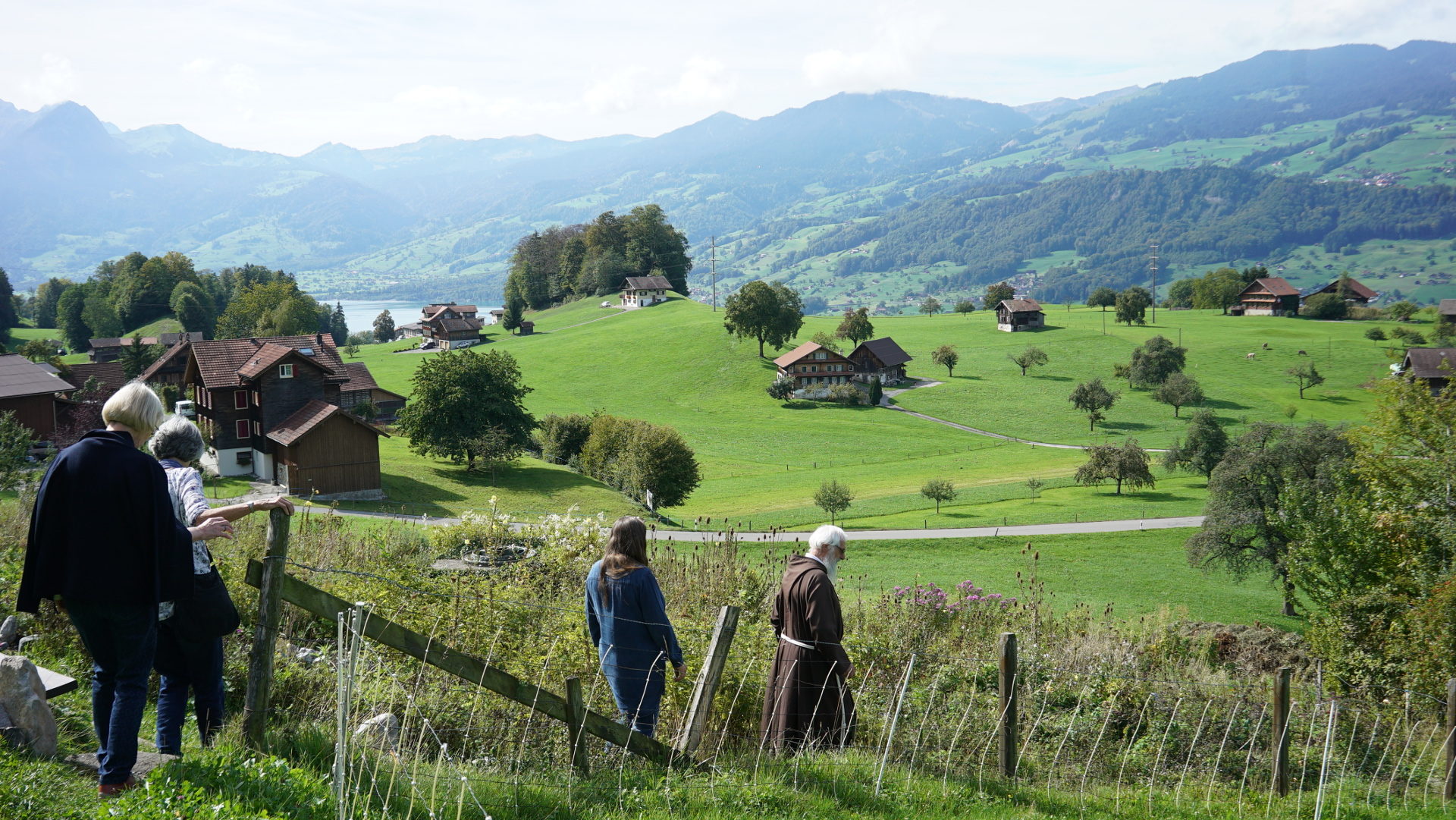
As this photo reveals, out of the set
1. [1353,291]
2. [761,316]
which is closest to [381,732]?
[761,316]

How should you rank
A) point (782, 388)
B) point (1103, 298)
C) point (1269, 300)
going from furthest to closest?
1. point (1103, 298)
2. point (1269, 300)
3. point (782, 388)

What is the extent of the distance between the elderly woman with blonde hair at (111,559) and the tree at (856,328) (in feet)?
285

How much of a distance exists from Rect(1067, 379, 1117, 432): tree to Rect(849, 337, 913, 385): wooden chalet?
1850 cm

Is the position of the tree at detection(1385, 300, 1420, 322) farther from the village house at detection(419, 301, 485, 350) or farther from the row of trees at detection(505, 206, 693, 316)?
the village house at detection(419, 301, 485, 350)

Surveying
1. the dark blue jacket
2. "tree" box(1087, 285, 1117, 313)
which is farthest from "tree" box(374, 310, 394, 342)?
the dark blue jacket

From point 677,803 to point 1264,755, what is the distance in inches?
242

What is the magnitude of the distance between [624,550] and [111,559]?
2802 mm

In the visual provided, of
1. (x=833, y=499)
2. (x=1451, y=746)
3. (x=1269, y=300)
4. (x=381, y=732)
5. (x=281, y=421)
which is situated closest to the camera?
(x=381, y=732)

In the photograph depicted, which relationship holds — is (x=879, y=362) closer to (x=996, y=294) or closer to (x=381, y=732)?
(x=996, y=294)

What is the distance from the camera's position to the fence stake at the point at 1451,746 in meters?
6.77

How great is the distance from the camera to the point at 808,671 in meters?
6.23

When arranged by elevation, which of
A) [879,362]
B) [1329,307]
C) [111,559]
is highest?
[1329,307]

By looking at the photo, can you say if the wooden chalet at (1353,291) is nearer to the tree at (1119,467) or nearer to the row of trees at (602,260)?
the row of trees at (602,260)

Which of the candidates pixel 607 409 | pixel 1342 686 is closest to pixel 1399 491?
pixel 1342 686
